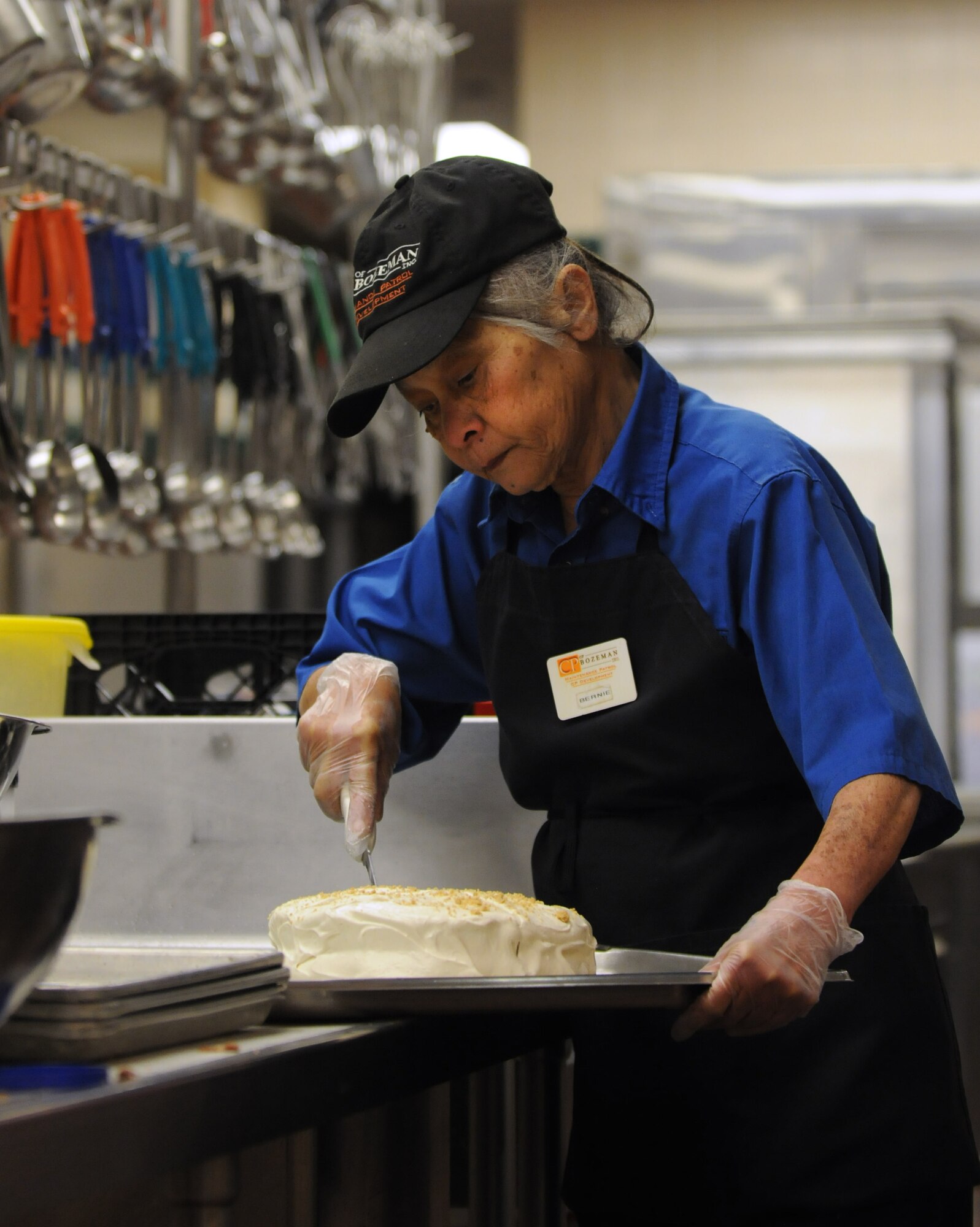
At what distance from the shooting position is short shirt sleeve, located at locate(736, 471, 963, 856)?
1.18m

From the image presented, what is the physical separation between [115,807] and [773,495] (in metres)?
0.84

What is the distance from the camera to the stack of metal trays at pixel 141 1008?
83 centimetres

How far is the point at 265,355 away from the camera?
274cm

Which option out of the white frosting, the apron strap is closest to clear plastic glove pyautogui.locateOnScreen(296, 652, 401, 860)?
the white frosting

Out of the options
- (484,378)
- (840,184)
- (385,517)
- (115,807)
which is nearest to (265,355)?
(115,807)

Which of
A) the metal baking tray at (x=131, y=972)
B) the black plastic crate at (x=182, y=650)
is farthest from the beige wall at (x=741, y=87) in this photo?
the metal baking tray at (x=131, y=972)

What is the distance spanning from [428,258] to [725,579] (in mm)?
399

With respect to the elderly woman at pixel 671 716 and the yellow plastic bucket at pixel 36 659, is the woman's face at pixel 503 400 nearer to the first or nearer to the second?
the elderly woman at pixel 671 716

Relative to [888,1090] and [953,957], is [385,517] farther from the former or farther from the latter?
[888,1090]

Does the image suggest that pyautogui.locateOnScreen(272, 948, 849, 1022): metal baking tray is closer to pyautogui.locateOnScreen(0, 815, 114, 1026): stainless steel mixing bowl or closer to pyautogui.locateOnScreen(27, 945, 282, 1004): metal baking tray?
pyautogui.locateOnScreen(27, 945, 282, 1004): metal baking tray

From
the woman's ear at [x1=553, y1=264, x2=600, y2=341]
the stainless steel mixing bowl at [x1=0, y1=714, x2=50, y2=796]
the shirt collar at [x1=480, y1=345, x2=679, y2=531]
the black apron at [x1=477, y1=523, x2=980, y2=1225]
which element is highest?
the woman's ear at [x1=553, y1=264, x2=600, y2=341]

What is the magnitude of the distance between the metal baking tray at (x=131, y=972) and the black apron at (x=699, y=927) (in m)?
0.42

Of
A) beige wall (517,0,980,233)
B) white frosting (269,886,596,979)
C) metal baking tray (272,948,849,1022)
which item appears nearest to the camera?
metal baking tray (272,948,849,1022)

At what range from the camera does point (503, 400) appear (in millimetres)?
1354
